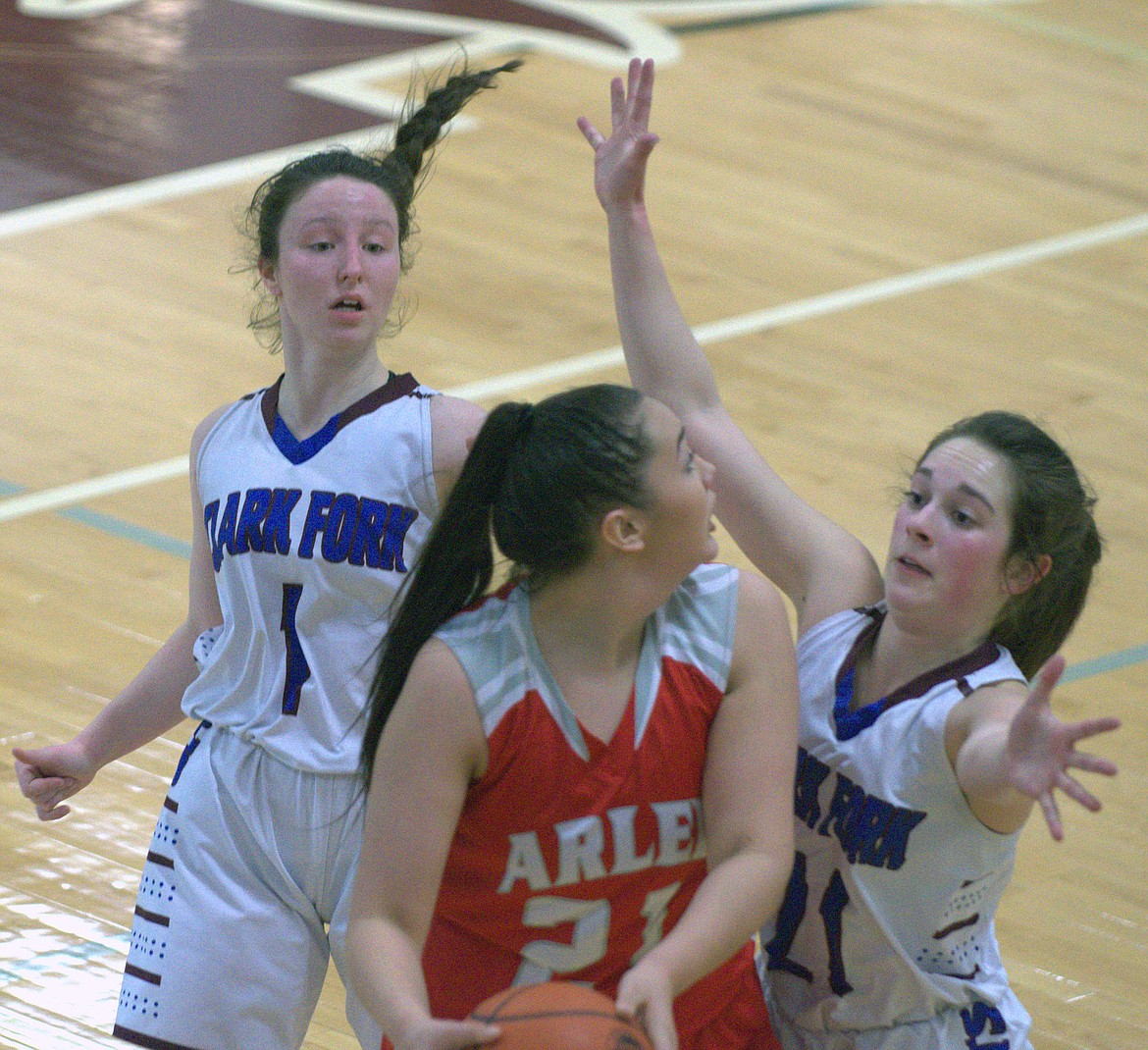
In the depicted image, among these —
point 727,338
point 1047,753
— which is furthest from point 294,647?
point 727,338

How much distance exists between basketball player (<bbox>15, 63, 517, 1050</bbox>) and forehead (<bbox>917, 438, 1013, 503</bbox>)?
75cm

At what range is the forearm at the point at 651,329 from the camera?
312cm

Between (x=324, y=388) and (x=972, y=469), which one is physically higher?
(x=972, y=469)

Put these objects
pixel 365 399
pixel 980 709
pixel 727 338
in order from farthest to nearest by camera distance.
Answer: pixel 727 338 → pixel 365 399 → pixel 980 709

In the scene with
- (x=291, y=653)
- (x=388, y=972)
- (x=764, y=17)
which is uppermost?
(x=388, y=972)

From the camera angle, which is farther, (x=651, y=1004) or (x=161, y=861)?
(x=161, y=861)

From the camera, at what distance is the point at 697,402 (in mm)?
3152

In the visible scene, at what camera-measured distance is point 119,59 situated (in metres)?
10.1

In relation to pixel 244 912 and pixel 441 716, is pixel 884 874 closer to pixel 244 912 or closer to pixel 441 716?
pixel 441 716

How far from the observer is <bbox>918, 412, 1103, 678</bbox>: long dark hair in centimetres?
279

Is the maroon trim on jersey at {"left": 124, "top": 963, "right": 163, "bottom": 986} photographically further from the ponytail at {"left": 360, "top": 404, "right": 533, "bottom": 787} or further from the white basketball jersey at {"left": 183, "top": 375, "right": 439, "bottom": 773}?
the ponytail at {"left": 360, "top": 404, "right": 533, "bottom": 787}

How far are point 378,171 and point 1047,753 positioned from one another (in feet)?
5.17

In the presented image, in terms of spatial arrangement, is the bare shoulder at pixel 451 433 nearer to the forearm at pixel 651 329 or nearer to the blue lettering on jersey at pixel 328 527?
the blue lettering on jersey at pixel 328 527

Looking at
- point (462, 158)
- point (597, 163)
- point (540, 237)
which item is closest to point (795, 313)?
point (540, 237)
